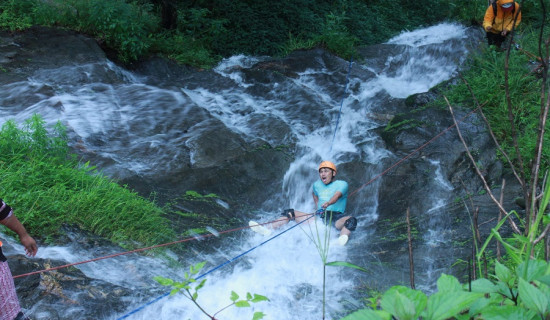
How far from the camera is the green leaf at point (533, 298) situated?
0.87 m

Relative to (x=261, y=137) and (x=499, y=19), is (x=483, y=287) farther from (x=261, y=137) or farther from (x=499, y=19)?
(x=499, y=19)

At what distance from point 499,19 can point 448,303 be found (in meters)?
8.12

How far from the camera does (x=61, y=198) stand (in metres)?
4.41

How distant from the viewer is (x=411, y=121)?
23.0ft

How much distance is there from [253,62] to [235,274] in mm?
6765

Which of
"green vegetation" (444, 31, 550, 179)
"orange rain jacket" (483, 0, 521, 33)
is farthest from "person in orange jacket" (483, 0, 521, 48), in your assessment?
"green vegetation" (444, 31, 550, 179)

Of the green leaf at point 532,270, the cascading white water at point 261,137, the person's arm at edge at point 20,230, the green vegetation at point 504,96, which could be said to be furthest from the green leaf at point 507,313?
the green vegetation at point 504,96

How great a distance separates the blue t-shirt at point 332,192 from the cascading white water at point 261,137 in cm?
33

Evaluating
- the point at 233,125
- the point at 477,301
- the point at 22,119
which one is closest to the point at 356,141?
the point at 233,125

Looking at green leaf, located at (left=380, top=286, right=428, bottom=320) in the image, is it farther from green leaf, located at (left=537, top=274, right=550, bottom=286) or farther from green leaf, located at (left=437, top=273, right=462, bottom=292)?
green leaf, located at (left=537, top=274, right=550, bottom=286)

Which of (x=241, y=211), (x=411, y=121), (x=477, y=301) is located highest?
(x=477, y=301)

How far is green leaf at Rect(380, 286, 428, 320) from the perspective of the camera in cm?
90

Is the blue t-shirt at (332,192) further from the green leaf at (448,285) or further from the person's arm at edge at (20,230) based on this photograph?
the green leaf at (448,285)

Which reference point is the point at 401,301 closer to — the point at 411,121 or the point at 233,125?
the point at 411,121
